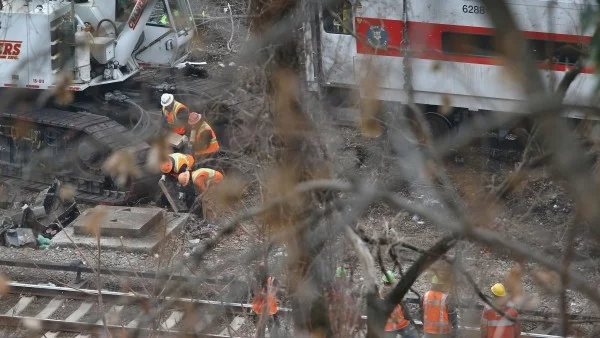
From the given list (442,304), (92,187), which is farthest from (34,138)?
(442,304)

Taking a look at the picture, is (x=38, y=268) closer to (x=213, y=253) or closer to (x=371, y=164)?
(x=213, y=253)

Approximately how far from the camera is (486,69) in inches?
544

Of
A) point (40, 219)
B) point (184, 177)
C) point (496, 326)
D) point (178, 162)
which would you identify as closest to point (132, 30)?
point (178, 162)

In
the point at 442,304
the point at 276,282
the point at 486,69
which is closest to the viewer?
the point at 276,282

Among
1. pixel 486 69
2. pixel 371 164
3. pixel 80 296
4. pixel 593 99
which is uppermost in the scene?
pixel 593 99

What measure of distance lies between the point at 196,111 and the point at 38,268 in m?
3.52

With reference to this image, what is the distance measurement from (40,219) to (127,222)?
1259mm

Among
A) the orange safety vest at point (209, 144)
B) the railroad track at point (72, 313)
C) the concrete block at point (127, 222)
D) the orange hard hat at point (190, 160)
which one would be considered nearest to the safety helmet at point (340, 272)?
the railroad track at point (72, 313)

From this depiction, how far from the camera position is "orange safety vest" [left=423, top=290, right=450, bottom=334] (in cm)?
899

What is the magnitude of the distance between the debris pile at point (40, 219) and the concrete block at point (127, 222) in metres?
0.31

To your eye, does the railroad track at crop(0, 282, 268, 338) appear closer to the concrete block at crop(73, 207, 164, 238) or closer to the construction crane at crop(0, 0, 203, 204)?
the concrete block at crop(73, 207, 164, 238)

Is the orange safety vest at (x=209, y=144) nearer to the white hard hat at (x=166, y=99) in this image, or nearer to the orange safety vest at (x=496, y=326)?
the white hard hat at (x=166, y=99)

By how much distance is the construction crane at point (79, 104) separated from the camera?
1350 cm

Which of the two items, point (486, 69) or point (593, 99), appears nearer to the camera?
point (593, 99)
